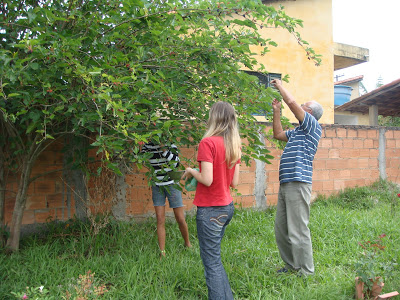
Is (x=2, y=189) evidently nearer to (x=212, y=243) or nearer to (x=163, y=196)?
(x=163, y=196)

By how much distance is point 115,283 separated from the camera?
3.34 meters

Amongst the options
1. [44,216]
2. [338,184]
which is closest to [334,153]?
[338,184]

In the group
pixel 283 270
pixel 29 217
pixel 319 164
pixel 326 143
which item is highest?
pixel 326 143

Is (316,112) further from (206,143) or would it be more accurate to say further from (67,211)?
(67,211)

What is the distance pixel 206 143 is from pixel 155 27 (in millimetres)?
1093

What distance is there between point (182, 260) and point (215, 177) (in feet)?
4.19

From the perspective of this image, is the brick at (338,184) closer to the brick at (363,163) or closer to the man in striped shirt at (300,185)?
the brick at (363,163)

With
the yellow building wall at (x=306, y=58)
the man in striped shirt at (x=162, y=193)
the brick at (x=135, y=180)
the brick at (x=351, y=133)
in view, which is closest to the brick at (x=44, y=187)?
the brick at (x=135, y=180)

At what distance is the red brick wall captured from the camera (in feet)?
15.9

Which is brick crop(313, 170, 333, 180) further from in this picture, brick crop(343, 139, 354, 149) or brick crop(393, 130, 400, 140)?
brick crop(393, 130, 400, 140)

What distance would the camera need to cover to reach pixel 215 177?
2.80 m

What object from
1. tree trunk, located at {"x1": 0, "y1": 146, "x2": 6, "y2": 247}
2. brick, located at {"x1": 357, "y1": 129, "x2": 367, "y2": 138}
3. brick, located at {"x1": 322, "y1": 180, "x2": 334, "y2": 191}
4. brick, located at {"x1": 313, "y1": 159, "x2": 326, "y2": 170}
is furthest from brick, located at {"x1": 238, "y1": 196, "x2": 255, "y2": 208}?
tree trunk, located at {"x1": 0, "y1": 146, "x2": 6, "y2": 247}

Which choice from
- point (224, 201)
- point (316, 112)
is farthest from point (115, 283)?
point (316, 112)

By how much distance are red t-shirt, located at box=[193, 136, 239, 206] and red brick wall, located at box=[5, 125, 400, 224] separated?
7.55 ft
